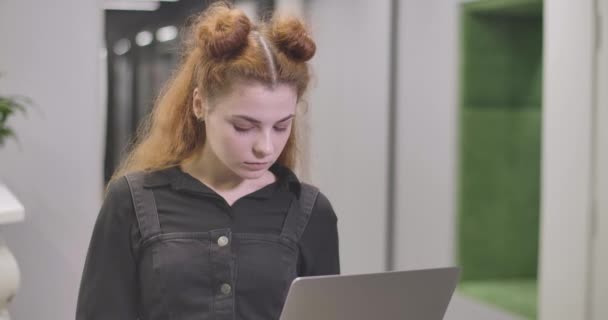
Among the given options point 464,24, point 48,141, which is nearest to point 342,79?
point 464,24

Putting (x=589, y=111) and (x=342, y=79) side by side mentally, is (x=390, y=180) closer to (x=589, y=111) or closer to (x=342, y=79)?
(x=342, y=79)

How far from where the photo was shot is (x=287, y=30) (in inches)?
50.8

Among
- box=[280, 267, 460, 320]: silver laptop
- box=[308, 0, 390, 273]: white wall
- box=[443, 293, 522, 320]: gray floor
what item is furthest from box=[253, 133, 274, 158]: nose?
box=[308, 0, 390, 273]: white wall

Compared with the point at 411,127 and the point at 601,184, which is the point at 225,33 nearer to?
the point at 601,184

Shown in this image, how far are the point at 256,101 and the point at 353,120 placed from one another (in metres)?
2.73

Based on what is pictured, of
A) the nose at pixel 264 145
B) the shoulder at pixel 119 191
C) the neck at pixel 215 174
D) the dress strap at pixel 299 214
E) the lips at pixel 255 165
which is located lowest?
the dress strap at pixel 299 214

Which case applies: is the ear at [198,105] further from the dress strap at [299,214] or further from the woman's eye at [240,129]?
the dress strap at [299,214]

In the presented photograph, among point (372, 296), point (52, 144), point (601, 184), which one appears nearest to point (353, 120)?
point (52, 144)

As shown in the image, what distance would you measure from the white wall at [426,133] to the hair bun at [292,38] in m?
2.09

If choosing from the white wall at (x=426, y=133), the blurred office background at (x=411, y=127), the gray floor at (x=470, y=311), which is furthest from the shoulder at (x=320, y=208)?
the white wall at (x=426, y=133)

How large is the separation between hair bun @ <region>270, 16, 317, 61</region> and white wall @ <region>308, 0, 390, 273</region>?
98.1 inches

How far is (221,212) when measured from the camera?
132 centimetres

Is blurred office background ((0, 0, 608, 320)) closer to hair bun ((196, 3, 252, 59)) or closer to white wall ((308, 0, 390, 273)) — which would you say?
white wall ((308, 0, 390, 273))

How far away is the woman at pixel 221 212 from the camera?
1.24 m
